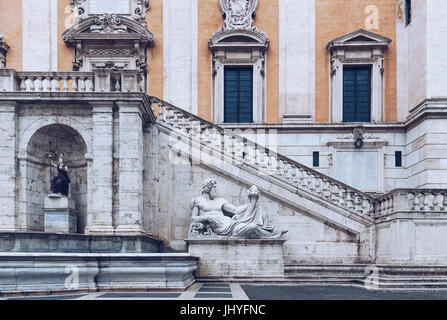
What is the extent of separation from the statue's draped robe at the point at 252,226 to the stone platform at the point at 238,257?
219 millimetres

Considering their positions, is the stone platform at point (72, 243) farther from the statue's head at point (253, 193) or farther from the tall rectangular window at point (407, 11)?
the tall rectangular window at point (407, 11)

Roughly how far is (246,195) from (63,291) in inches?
299

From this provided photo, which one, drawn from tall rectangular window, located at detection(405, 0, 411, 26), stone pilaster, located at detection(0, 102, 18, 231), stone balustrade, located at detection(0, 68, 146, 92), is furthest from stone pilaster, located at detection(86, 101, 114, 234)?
tall rectangular window, located at detection(405, 0, 411, 26)

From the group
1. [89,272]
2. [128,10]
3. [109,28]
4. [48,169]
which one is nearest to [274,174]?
[89,272]

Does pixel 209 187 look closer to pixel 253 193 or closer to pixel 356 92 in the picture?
pixel 253 193

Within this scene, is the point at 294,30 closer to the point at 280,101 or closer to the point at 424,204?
the point at 280,101

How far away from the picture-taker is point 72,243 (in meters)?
15.2

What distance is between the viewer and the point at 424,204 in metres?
16.5

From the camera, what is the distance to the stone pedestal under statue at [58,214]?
1692 centimetres

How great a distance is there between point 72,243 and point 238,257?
509 centimetres

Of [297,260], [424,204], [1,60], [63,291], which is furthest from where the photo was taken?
[1,60]

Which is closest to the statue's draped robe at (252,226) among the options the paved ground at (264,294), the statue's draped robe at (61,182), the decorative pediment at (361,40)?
the paved ground at (264,294)
